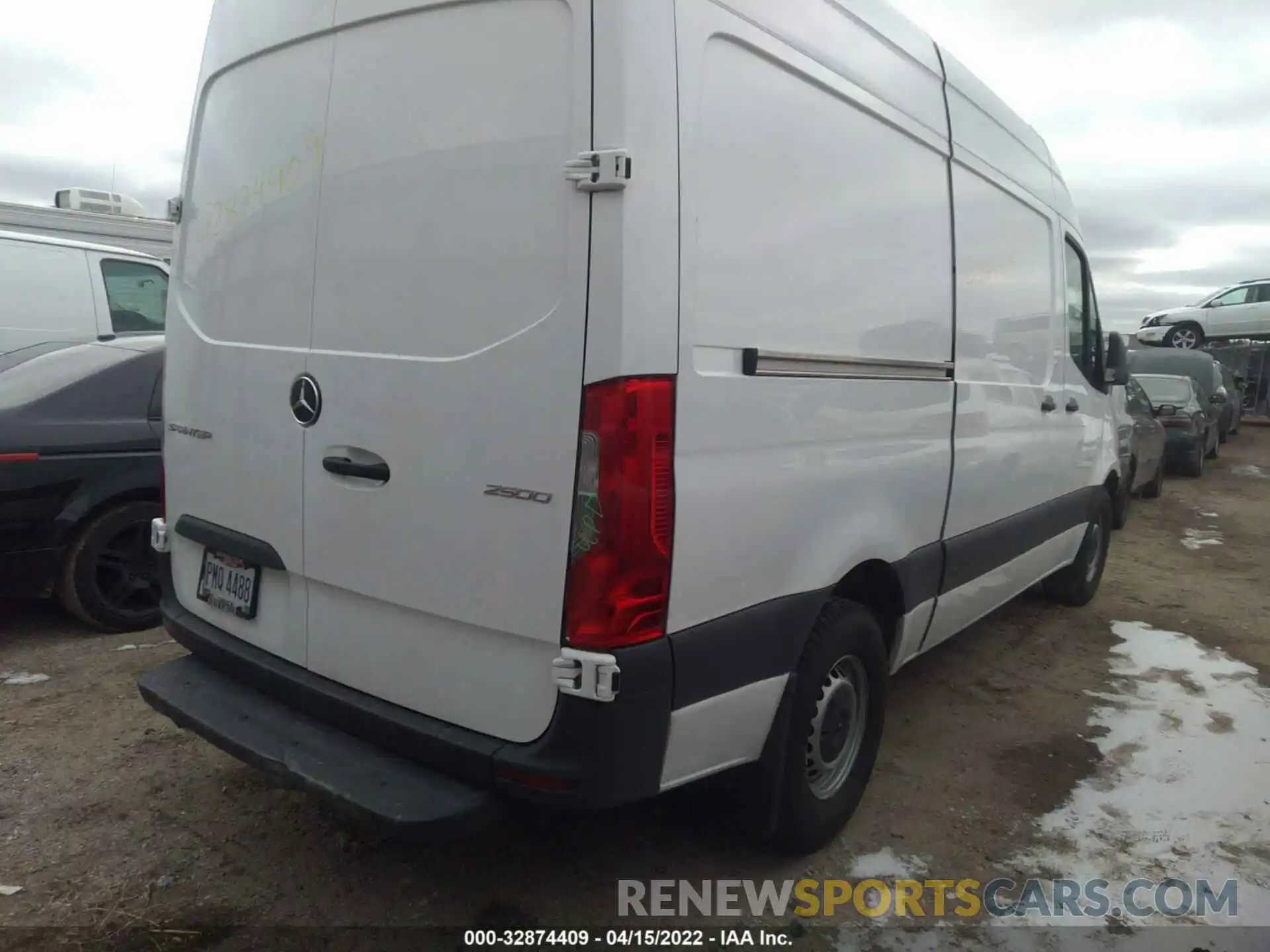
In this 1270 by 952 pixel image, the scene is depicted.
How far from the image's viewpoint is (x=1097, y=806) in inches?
130

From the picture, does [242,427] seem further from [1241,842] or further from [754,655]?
[1241,842]

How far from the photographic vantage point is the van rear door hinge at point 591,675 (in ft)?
6.50

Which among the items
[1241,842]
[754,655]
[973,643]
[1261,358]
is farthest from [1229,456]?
[754,655]

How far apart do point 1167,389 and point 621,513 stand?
43.4 feet

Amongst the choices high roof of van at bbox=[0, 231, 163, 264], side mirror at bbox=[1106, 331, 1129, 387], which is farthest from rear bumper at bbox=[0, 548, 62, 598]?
side mirror at bbox=[1106, 331, 1129, 387]

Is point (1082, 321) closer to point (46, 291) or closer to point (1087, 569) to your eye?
point (1087, 569)

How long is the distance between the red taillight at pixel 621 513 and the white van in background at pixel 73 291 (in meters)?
5.30

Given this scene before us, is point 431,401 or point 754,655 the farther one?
point 754,655

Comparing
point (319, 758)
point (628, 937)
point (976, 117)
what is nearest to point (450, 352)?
point (319, 758)

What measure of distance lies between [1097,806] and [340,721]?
267 cm

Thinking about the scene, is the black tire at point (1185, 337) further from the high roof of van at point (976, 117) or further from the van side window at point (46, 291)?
the van side window at point (46, 291)

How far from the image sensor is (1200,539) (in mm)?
8523

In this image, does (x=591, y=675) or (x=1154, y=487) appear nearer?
(x=591, y=675)

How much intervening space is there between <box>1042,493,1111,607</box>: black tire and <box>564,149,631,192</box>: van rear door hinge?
4692 millimetres
